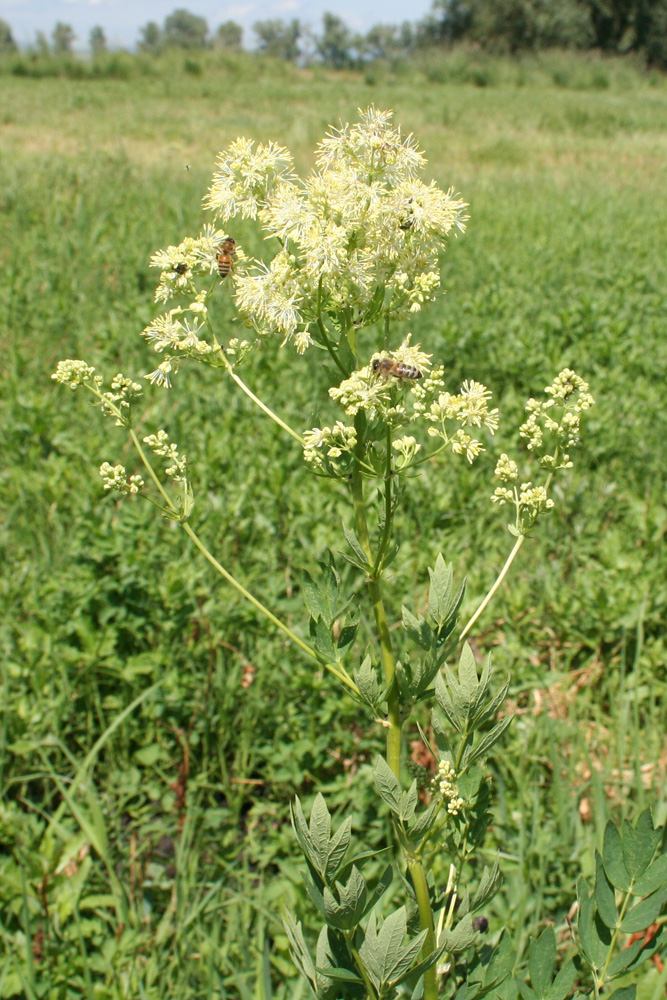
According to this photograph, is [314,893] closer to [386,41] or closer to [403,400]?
[403,400]

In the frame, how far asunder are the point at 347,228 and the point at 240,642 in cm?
221

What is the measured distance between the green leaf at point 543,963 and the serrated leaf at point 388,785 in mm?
290

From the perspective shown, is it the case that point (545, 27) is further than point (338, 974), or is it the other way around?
point (545, 27)

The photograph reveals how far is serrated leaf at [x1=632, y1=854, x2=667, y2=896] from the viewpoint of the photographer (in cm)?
116

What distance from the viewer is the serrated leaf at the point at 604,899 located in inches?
46.1

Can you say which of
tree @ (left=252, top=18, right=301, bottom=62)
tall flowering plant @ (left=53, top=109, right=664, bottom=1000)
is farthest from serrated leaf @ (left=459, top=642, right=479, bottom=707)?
tree @ (left=252, top=18, right=301, bottom=62)

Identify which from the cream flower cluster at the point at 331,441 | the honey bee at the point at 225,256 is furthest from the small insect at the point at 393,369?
the honey bee at the point at 225,256

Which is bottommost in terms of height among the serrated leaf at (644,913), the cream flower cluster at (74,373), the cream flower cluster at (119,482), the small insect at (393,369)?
the serrated leaf at (644,913)

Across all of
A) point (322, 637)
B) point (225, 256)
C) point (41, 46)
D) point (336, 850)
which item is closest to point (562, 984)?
point (336, 850)

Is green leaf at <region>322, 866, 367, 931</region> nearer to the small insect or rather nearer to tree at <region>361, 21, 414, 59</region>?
the small insect

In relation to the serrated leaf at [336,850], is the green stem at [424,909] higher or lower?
lower

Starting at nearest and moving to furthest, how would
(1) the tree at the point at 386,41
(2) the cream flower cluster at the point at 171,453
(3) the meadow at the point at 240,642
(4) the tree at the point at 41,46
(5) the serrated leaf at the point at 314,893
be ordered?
(5) the serrated leaf at the point at 314,893 < (2) the cream flower cluster at the point at 171,453 < (3) the meadow at the point at 240,642 < (4) the tree at the point at 41,46 < (1) the tree at the point at 386,41

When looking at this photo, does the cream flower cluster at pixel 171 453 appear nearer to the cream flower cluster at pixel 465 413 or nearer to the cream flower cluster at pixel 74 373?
the cream flower cluster at pixel 74 373

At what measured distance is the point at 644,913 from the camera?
45.4 inches
